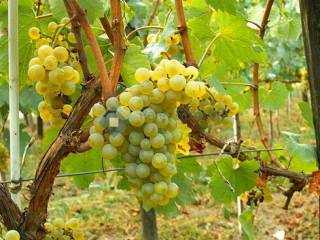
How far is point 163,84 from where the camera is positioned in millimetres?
969

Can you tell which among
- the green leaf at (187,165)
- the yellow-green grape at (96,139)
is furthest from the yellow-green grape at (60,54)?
the green leaf at (187,165)

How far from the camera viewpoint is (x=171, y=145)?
1.03 metres

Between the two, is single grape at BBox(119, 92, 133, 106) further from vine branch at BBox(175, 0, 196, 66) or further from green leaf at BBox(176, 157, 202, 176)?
green leaf at BBox(176, 157, 202, 176)

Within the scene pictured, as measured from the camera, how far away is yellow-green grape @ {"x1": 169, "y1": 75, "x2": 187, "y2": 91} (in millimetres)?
966

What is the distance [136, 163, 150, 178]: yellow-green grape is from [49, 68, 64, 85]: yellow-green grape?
0.26 metres

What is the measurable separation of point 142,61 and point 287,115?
10724 mm

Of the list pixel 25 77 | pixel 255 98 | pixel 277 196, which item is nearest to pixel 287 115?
pixel 277 196

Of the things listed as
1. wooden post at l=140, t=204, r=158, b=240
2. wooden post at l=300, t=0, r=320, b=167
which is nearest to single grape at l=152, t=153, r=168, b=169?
wooden post at l=300, t=0, r=320, b=167

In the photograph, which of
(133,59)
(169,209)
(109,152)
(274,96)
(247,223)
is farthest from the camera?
(274,96)

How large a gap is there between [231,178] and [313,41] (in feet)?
2.19

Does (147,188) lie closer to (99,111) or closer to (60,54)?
(99,111)

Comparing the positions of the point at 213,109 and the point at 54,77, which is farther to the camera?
the point at 213,109

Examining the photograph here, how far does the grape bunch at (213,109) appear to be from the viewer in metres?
1.41

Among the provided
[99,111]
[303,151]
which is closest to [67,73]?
[99,111]
